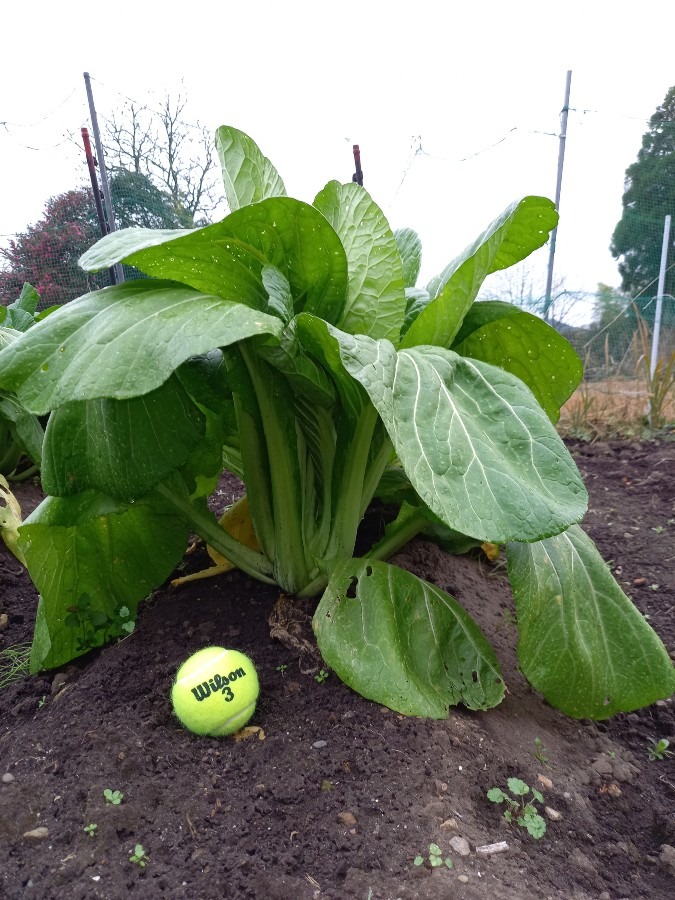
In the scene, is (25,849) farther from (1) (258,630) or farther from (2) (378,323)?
(2) (378,323)

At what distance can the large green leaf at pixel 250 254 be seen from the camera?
1302mm

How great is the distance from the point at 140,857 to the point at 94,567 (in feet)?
2.88

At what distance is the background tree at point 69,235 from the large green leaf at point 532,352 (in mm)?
6082

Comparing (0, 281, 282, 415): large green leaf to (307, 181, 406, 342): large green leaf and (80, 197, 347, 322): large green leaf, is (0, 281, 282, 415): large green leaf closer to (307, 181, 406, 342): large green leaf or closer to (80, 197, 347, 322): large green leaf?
→ (80, 197, 347, 322): large green leaf

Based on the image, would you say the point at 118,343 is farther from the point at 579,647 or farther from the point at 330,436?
the point at 579,647

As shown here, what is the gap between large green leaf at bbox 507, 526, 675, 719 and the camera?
1.49m

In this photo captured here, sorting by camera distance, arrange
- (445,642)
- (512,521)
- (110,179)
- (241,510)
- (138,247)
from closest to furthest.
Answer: (512,521)
(138,247)
(445,642)
(241,510)
(110,179)

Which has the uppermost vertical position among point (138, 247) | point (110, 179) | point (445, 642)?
point (110, 179)

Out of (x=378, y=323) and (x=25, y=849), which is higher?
(x=378, y=323)

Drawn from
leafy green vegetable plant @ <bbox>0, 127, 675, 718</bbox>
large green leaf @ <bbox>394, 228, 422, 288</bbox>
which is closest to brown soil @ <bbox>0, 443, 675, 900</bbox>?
leafy green vegetable plant @ <bbox>0, 127, 675, 718</bbox>

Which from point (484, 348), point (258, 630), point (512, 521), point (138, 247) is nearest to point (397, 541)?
point (258, 630)

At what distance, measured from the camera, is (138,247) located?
48.3 inches

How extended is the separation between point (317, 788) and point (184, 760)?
0.99 ft

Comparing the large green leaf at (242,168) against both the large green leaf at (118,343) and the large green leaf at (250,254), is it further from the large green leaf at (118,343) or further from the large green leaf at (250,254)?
the large green leaf at (118,343)
